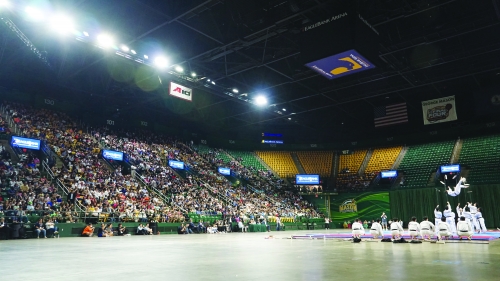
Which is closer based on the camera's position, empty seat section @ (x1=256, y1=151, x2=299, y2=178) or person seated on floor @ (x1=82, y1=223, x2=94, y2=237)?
person seated on floor @ (x1=82, y1=223, x2=94, y2=237)

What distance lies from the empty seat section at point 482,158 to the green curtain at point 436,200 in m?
1.06

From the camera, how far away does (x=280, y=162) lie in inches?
1794

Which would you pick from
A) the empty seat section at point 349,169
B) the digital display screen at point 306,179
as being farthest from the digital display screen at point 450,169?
the digital display screen at point 306,179

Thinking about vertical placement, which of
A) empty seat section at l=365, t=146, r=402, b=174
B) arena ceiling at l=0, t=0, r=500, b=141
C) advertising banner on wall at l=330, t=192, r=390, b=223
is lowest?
advertising banner on wall at l=330, t=192, r=390, b=223

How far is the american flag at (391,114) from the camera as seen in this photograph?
1241 inches

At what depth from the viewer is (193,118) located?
129 ft

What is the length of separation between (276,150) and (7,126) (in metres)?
30.1

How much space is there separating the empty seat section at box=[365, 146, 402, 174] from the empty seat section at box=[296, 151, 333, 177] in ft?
16.1

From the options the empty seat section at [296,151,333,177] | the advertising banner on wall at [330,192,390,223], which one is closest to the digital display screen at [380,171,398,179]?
the advertising banner on wall at [330,192,390,223]

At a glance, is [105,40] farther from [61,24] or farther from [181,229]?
[181,229]

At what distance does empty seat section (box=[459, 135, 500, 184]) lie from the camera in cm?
3206

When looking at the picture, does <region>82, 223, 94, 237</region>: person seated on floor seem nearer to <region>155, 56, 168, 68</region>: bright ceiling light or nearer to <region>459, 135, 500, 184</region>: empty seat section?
<region>155, 56, 168, 68</region>: bright ceiling light

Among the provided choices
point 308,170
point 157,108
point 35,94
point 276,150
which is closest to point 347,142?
point 308,170

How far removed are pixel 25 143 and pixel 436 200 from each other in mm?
34576
